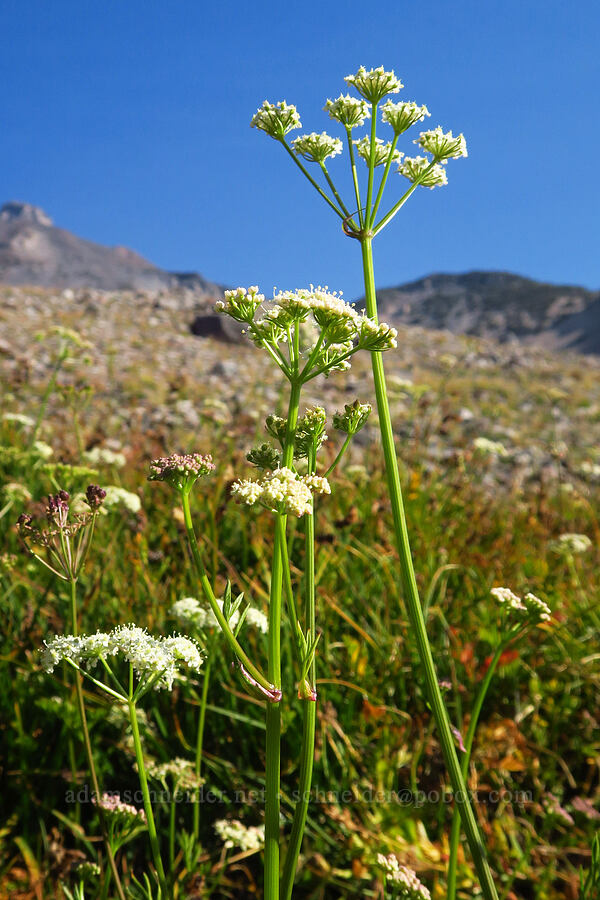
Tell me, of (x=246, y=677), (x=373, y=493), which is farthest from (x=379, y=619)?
(x=246, y=677)

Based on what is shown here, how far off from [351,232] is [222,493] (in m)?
3.10

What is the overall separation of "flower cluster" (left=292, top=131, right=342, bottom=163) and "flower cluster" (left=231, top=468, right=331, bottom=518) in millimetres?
995

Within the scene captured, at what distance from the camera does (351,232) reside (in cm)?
167

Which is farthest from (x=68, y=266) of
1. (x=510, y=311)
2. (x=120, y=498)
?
(x=120, y=498)

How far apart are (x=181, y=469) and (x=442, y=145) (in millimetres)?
1237

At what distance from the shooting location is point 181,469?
1.51m

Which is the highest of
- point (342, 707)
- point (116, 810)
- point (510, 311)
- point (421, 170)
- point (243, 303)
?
point (510, 311)

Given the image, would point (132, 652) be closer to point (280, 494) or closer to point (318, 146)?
point (280, 494)

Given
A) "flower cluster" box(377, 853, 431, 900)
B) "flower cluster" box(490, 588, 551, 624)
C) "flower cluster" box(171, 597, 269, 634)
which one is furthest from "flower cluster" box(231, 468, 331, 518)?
"flower cluster" box(377, 853, 431, 900)

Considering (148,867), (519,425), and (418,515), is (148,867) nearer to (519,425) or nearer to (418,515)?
(418,515)

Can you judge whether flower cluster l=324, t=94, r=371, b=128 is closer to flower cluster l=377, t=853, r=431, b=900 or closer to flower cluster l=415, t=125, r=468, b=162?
flower cluster l=415, t=125, r=468, b=162

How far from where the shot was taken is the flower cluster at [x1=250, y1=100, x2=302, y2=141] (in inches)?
71.0

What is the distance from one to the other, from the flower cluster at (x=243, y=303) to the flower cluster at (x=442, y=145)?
2.44 ft

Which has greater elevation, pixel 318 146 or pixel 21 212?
pixel 21 212
